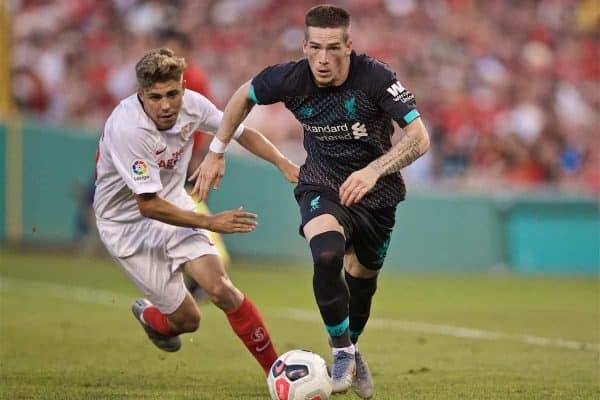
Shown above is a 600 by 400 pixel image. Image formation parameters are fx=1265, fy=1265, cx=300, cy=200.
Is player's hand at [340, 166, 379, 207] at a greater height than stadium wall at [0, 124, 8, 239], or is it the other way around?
player's hand at [340, 166, 379, 207]

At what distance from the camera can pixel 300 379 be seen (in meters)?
6.54

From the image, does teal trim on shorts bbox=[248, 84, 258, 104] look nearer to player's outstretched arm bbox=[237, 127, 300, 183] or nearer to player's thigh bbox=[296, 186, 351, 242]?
player's outstretched arm bbox=[237, 127, 300, 183]

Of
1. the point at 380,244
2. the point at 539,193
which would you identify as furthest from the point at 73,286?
the point at 380,244

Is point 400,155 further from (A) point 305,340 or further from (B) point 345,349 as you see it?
(A) point 305,340

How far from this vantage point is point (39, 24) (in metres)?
20.0

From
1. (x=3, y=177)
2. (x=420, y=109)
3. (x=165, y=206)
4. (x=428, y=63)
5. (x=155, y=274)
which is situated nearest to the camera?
(x=165, y=206)

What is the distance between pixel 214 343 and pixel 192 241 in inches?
92.0

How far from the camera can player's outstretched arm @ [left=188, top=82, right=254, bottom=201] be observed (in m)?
7.39

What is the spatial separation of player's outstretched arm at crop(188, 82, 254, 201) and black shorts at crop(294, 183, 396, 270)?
50 cm

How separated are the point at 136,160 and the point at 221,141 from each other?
522 millimetres

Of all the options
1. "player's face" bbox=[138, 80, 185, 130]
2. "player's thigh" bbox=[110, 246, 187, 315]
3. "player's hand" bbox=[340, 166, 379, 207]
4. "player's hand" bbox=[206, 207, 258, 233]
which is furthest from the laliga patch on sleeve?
"player's hand" bbox=[340, 166, 379, 207]

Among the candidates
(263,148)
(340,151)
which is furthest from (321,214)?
(263,148)

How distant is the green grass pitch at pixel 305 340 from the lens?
24.6 feet

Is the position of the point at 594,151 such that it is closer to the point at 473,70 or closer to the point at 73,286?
the point at 473,70
